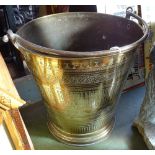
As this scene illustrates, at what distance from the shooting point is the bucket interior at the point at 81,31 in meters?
1.34

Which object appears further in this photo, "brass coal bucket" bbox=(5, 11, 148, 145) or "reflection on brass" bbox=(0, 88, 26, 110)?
"brass coal bucket" bbox=(5, 11, 148, 145)

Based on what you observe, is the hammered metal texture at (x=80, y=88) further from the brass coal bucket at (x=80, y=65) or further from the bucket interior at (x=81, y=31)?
the bucket interior at (x=81, y=31)

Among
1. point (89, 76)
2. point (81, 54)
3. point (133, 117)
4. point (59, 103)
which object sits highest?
point (81, 54)

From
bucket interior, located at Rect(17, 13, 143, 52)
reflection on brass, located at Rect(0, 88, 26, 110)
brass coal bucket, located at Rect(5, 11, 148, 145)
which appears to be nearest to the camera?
reflection on brass, located at Rect(0, 88, 26, 110)

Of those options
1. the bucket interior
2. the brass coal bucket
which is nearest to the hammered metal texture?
the brass coal bucket

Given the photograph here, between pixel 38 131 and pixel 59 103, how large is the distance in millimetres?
342

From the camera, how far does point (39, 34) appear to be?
1.38m

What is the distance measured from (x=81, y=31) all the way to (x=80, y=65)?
498 mm

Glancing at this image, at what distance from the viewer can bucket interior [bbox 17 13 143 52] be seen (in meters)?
1.34

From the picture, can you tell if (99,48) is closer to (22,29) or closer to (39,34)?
(39,34)

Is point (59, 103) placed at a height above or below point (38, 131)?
above

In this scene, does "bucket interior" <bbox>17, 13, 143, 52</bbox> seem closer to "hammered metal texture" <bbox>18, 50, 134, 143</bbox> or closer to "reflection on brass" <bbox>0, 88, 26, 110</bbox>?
"hammered metal texture" <bbox>18, 50, 134, 143</bbox>

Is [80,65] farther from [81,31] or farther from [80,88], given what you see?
[81,31]

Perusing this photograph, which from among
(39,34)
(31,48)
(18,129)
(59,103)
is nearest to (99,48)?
(39,34)
